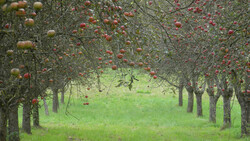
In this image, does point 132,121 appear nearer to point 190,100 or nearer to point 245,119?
point 190,100

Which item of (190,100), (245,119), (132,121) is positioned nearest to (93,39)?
(245,119)

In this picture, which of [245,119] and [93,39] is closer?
[93,39]

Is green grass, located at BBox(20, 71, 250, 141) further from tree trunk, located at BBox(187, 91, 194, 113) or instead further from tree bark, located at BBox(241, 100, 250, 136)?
tree trunk, located at BBox(187, 91, 194, 113)

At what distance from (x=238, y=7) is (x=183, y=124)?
9.90 m

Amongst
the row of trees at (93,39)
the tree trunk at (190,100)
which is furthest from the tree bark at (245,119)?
the tree trunk at (190,100)

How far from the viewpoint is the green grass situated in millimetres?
9730

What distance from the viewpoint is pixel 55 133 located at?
32.5ft

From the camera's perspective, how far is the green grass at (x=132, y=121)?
→ 31.9 ft

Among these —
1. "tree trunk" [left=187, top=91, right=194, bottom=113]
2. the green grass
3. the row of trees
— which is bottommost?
the green grass

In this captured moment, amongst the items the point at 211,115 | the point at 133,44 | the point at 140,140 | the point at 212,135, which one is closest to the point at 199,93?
the point at 211,115

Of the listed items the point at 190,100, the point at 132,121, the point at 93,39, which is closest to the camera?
the point at 93,39

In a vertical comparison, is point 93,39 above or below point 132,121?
above

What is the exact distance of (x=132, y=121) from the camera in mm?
15195

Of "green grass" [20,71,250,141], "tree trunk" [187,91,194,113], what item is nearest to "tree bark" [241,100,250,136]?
"green grass" [20,71,250,141]
